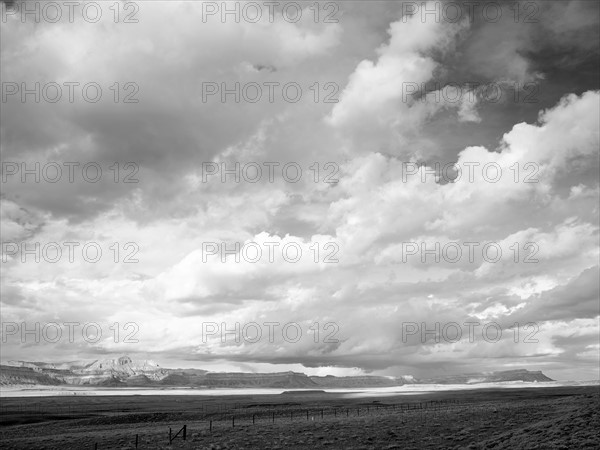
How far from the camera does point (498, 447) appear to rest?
43.3 meters

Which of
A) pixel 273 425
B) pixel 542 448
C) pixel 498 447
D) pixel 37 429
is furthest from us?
pixel 37 429

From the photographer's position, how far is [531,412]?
232 ft

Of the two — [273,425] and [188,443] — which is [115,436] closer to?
[188,443]

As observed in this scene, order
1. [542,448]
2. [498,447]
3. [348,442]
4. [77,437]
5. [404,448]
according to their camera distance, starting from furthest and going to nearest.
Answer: [77,437]
[348,442]
[404,448]
[498,447]
[542,448]

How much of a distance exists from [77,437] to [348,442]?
34546 millimetres

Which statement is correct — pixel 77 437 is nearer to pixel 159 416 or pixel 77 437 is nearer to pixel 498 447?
pixel 159 416

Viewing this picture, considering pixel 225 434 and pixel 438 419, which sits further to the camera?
pixel 438 419

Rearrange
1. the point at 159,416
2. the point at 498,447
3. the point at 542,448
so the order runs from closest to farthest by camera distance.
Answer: the point at 542,448
the point at 498,447
the point at 159,416

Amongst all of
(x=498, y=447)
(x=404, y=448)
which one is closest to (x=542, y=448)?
(x=498, y=447)

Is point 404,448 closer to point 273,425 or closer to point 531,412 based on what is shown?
point 273,425

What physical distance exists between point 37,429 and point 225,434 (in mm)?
41770

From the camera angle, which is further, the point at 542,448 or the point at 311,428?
the point at 311,428

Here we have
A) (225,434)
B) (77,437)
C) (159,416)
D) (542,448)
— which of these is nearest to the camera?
(542,448)

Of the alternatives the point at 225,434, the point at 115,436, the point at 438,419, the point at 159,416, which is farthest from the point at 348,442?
the point at 159,416
